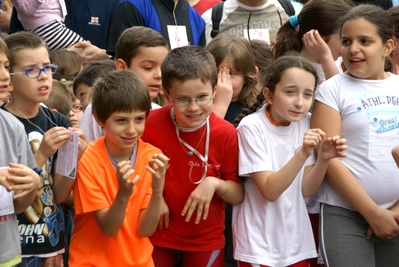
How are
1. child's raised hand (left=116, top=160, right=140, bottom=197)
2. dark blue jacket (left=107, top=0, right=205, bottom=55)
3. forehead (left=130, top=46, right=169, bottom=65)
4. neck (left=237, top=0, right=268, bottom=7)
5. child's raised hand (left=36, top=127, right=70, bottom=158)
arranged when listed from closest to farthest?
child's raised hand (left=116, top=160, right=140, bottom=197)
child's raised hand (left=36, top=127, right=70, bottom=158)
forehead (left=130, top=46, right=169, bottom=65)
dark blue jacket (left=107, top=0, right=205, bottom=55)
neck (left=237, top=0, right=268, bottom=7)

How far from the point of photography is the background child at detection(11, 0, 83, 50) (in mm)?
5887

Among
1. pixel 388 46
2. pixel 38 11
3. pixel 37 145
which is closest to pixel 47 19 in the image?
pixel 38 11

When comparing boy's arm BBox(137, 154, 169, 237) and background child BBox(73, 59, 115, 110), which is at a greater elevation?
background child BBox(73, 59, 115, 110)

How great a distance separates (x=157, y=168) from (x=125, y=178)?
0.63ft

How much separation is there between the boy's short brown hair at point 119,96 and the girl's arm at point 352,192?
1.16 m

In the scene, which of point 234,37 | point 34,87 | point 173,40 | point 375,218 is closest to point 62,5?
point 173,40

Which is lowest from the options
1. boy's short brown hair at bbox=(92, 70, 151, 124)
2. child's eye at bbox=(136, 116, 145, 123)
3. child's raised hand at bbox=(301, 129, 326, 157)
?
child's raised hand at bbox=(301, 129, 326, 157)

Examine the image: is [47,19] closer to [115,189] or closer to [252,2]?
[252,2]

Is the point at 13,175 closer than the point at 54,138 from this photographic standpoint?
Yes

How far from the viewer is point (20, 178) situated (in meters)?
3.19

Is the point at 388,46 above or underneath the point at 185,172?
above

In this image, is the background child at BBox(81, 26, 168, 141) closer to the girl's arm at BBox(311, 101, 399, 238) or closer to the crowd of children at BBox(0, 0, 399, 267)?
the crowd of children at BBox(0, 0, 399, 267)

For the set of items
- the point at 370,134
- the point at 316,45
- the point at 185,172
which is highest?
the point at 316,45

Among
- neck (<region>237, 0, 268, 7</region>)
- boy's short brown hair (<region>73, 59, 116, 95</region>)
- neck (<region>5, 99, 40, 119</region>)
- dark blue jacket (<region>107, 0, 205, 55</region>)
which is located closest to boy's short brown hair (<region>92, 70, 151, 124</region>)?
neck (<region>5, 99, 40, 119</region>)
